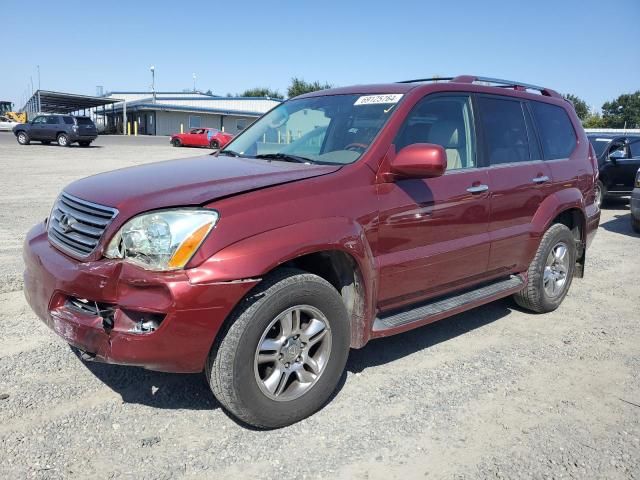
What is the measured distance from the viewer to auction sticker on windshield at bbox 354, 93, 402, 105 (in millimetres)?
3699

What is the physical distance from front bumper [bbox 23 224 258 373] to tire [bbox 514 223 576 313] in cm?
309

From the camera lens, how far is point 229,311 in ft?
8.56

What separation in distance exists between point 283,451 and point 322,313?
2.43 feet

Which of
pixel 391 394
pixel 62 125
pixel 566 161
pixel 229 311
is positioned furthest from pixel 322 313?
pixel 62 125

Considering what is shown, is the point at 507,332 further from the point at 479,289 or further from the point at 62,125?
the point at 62,125

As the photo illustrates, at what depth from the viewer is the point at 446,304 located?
3.84 m

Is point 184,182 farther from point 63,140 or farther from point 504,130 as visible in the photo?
point 63,140

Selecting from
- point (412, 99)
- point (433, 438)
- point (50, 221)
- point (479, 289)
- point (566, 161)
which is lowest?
point (433, 438)

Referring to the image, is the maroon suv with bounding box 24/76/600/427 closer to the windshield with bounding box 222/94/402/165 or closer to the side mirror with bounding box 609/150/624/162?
the windshield with bounding box 222/94/402/165

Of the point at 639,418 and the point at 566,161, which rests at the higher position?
the point at 566,161

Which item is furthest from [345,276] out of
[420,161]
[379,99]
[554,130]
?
[554,130]

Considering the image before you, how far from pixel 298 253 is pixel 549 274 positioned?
3.12 m

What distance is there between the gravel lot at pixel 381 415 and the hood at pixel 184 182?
3.91 ft

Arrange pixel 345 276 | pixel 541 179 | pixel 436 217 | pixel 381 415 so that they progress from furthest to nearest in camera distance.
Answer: pixel 541 179 → pixel 436 217 → pixel 345 276 → pixel 381 415
